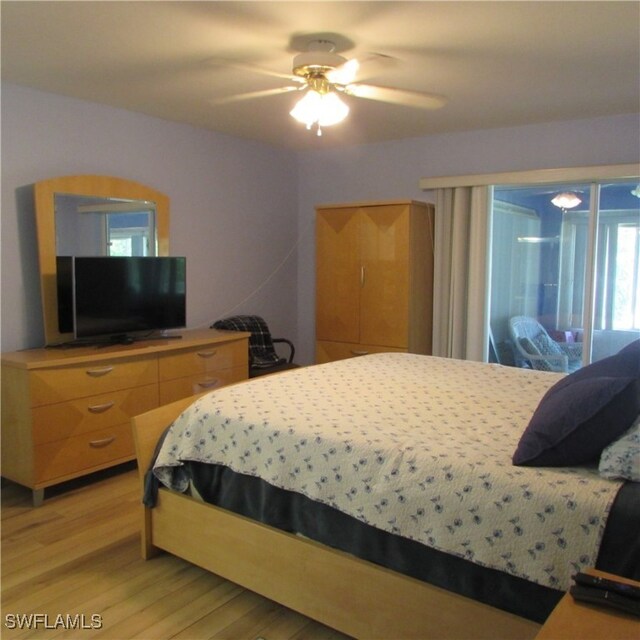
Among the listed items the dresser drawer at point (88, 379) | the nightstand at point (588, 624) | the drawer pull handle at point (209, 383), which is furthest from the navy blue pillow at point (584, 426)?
the drawer pull handle at point (209, 383)

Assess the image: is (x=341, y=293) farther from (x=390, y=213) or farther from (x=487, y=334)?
(x=487, y=334)

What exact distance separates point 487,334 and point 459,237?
0.81 meters

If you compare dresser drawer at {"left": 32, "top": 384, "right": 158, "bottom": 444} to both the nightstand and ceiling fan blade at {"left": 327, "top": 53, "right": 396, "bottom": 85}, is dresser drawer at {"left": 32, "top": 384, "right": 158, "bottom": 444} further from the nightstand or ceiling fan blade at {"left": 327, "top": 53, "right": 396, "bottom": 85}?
the nightstand

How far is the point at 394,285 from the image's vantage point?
4613 millimetres

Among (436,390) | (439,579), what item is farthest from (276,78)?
(439,579)

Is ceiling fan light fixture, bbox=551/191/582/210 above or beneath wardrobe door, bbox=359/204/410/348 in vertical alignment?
above

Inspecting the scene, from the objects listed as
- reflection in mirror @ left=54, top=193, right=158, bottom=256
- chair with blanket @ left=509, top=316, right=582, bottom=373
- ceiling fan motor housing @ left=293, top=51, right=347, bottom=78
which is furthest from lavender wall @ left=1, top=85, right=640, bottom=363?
ceiling fan motor housing @ left=293, top=51, right=347, bottom=78

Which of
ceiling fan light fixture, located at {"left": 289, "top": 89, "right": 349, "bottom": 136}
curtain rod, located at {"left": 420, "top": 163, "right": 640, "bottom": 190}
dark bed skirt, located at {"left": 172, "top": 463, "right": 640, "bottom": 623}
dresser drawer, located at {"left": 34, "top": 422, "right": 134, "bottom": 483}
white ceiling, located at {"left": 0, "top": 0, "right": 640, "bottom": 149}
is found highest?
white ceiling, located at {"left": 0, "top": 0, "right": 640, "bottom": 149}

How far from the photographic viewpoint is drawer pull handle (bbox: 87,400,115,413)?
3424 mm

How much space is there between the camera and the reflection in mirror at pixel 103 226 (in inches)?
143

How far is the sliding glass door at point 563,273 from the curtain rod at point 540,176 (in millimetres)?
175

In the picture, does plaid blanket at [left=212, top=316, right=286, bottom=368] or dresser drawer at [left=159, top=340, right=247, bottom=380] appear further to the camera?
plaid blanket at [left=212, top=316, right=286, bottom=368]

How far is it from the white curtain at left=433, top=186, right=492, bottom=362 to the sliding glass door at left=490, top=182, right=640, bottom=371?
0.16m

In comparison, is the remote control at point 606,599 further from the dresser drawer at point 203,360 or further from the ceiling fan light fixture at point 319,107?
the dresser drawer at point 203,360
